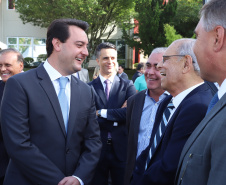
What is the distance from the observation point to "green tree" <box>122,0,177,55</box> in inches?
914

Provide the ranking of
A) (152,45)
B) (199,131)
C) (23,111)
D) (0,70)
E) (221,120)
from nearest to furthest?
1. (221,120)
2. (199,131)
3. (23,111)
4. (0,70)
5. (152,45)

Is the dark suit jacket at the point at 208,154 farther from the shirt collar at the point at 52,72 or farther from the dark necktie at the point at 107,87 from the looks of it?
the dark necktie at the point at 107,87

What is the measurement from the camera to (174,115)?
2221 mm

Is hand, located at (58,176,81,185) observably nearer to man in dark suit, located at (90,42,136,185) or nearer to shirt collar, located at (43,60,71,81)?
shirt collar, located at (43,60,71,81)

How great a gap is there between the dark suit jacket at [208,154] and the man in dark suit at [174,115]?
523 mm

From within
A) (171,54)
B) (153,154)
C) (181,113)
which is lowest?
(153,154)

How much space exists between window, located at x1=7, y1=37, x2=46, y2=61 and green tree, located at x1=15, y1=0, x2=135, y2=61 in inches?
186

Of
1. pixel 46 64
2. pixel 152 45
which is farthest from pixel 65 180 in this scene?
pixel 152 45

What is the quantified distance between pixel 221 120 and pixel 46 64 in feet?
6.05

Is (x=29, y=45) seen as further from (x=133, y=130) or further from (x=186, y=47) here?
(x=186, y=47)

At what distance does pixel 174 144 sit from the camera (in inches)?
82.5

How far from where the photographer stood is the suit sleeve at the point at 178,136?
207 cm

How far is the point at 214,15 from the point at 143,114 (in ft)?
5.85

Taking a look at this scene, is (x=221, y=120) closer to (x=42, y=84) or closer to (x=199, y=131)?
(x=199, y=131)
